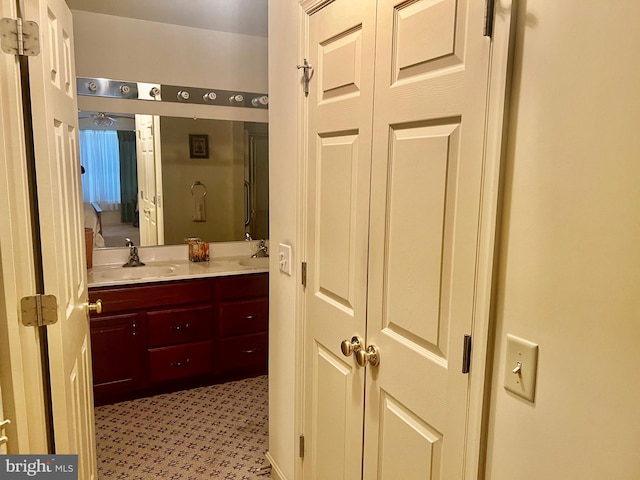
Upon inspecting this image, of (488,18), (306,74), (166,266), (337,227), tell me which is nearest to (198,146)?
(166,266)

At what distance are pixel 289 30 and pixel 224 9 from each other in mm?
1406

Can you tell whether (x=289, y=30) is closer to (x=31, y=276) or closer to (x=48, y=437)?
(x=31, y=276)

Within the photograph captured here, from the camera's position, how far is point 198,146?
344 centimetres

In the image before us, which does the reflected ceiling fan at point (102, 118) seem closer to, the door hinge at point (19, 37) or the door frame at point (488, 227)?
the door hinge at point (19, 37)

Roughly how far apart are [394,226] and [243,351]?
231 cm

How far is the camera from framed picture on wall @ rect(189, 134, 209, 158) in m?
3.42

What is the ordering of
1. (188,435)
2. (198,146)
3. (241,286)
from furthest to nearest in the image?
1. (198,146)
2. (241,286)
3. (188,435)

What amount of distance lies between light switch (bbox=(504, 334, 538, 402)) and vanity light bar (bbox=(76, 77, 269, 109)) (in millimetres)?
3027

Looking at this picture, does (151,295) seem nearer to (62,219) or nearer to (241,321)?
(241,321)

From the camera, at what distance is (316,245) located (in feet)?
5.74

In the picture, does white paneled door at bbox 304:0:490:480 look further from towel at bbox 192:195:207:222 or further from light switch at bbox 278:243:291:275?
towel at bbox 192:195:207:222

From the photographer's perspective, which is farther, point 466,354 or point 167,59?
point 167,59

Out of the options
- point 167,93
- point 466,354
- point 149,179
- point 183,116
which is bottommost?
point 466,354

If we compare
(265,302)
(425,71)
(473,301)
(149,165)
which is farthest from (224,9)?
(473,301)
